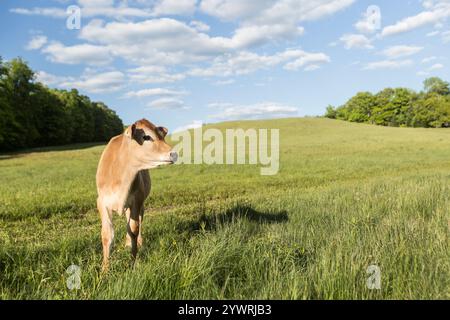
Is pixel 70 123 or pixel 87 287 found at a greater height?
pixel 70 123

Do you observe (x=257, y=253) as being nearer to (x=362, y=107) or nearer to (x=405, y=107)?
(x=405, y=107)

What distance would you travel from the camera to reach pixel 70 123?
2904 inches

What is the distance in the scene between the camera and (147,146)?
5145 millimetres

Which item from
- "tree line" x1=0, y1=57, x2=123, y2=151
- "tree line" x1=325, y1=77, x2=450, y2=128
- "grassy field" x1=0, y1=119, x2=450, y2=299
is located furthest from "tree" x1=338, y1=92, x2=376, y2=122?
"grassy field" x1=0, y1=119, x2=450, y2=299

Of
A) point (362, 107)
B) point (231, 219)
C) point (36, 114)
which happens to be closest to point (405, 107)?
point (362, 107)

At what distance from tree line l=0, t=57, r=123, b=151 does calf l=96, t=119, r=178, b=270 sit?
5606 cm

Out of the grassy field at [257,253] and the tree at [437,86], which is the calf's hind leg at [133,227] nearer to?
the grassy field at [257,253]

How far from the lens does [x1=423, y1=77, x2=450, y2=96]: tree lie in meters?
110

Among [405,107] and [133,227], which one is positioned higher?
[405,107]

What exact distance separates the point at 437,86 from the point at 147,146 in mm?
127773
